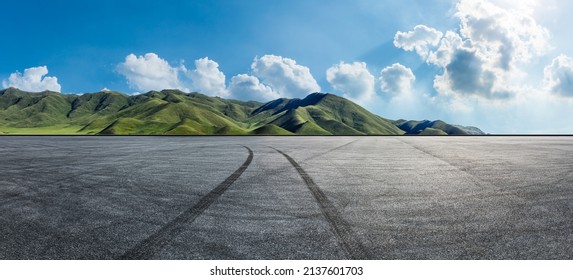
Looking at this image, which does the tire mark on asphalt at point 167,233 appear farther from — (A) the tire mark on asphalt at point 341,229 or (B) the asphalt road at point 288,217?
(A) the tire mark on asphalt at point 341,229

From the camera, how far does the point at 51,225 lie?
22.4 feet

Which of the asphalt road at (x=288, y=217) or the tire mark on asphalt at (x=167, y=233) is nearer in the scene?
the tire mark on asphalt at (x=167, y=233)

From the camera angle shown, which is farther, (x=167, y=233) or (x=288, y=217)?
(x=288, y=217)

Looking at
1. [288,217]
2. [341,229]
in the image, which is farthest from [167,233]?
[341,229]

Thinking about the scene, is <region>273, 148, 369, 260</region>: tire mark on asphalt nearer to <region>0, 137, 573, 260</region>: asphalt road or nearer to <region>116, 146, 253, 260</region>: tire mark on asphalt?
<region>0, 137, 573, 260</region>: asphalt road

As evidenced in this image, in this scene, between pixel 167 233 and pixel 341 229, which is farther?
pixel 341 229

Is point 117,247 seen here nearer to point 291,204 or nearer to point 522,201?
point 291,204

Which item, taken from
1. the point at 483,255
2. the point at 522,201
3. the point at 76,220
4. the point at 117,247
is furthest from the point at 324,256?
the point at 522,201

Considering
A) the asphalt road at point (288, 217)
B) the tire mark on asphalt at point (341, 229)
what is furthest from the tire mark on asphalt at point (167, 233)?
the tire mark on asphalt at point (341, 229)

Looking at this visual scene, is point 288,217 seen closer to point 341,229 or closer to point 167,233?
point 341,229

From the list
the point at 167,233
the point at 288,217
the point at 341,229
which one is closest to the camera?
the point at 167,233

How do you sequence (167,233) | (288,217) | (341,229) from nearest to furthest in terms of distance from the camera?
(167,233), (341,229), (288,217)
